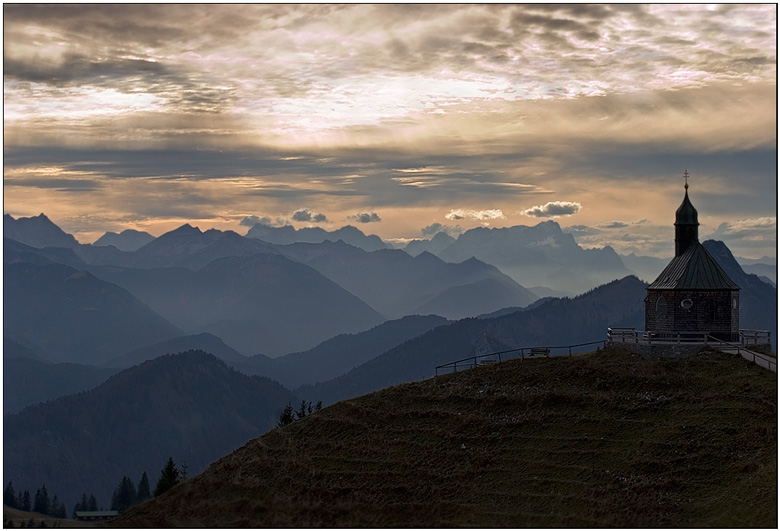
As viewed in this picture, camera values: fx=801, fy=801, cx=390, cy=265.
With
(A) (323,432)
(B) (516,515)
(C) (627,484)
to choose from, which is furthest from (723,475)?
(A) (323,432)

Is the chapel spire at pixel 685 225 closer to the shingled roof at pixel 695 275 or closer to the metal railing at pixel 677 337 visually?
the shingled roof at pixel 695 275

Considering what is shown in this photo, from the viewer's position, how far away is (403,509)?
5278cm

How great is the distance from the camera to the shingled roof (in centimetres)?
7200

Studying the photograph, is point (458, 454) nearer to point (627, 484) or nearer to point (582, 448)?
point (582, 448)

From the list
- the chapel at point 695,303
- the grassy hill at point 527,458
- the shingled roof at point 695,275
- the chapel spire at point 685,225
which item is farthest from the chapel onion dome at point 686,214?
the grassy hill at point 527,458

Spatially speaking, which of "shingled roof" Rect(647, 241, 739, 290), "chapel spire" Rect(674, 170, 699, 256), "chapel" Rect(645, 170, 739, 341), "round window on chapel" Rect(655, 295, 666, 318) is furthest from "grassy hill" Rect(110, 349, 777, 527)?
"chapel spire" Rect(674, 170, 699, 256)

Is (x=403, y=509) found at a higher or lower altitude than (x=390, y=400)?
lower

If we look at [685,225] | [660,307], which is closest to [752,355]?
[660,307]

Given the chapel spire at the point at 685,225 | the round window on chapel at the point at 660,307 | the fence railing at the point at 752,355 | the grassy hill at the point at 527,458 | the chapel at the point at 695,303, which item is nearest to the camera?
the grassy hill at the point at 527,458

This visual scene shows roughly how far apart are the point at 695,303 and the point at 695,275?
2.67 meters

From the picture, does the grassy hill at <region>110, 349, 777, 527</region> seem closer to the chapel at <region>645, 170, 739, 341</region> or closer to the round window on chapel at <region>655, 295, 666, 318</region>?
the chapel at <region>645, 170, 739, 341</region>

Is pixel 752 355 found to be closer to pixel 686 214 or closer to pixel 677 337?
pixel 677 337

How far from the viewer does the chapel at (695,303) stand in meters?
71.6

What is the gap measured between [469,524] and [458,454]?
8.05m
